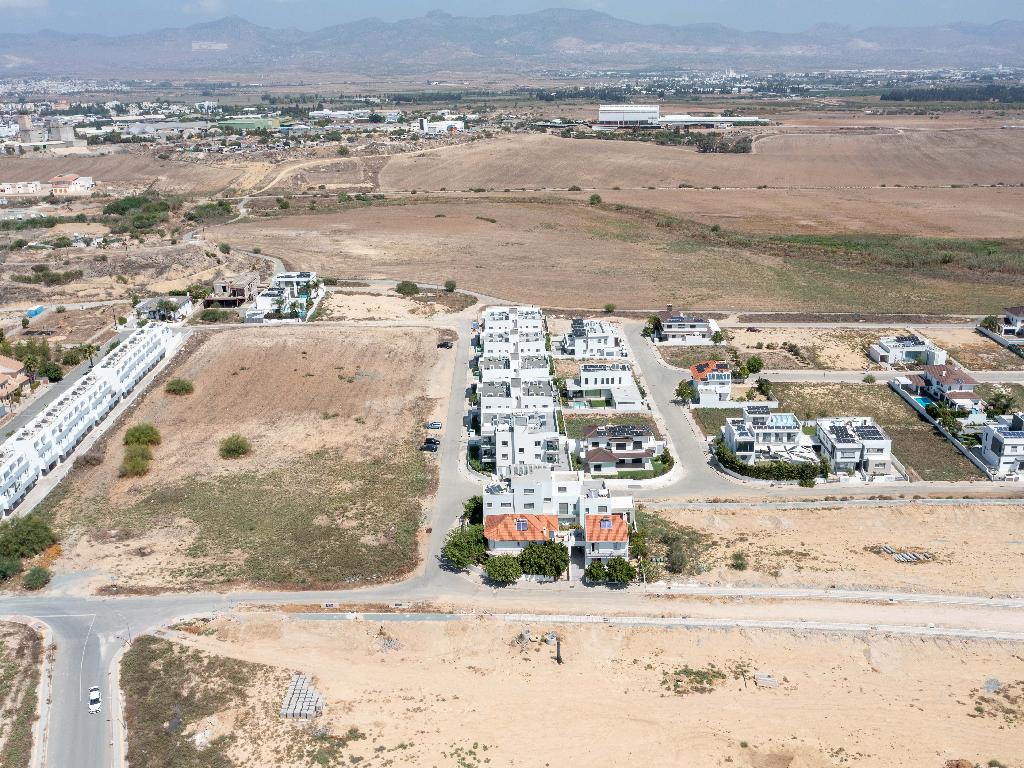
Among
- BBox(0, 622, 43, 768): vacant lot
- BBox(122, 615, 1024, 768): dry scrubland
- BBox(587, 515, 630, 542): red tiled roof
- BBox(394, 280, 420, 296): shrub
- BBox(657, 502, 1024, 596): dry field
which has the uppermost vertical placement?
BBox(394, 280, 420, 296): shrub

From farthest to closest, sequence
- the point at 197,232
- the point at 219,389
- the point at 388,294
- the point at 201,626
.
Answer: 1. the point at 197,232
2. the point at 388,294
3. the point at 219,389
4. the point at 201,626

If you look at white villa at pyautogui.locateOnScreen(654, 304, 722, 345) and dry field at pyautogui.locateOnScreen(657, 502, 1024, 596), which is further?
white villa at pyautogui.locateOnScreen(654, 304, 722, 345)

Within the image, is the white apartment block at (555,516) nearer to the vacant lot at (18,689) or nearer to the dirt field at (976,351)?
the vacant lot at (18,689)

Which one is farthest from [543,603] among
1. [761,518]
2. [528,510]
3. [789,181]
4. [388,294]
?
[789,181]

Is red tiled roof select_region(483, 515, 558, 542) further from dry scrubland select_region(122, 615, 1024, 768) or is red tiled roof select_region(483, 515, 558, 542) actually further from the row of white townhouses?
the row of white townhouses

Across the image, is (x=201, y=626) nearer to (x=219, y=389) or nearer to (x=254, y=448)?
(x=254, y=448)

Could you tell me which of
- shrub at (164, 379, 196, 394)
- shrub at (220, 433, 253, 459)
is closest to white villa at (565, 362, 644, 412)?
shrub at (220, 433, 253, 459)
